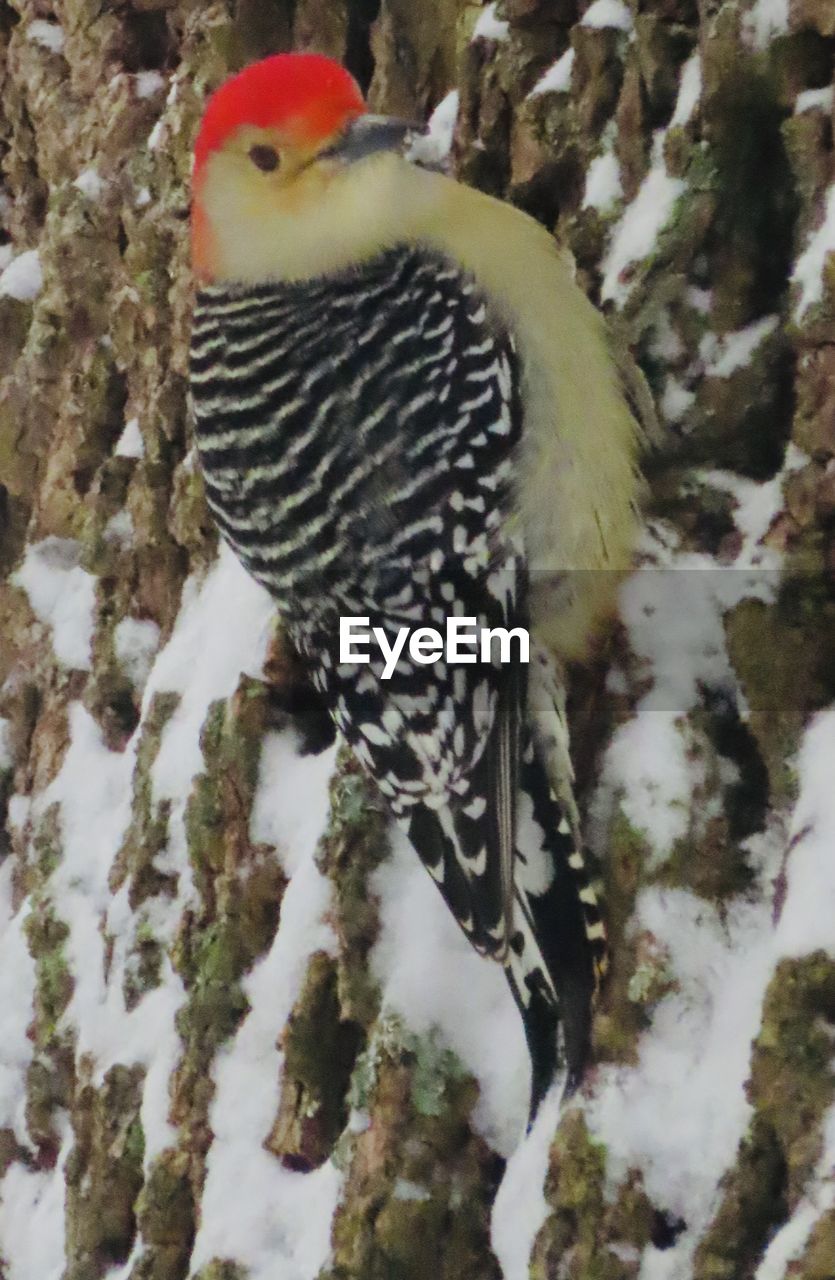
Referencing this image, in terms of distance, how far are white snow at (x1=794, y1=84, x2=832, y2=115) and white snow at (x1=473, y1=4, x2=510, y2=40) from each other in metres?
0.88

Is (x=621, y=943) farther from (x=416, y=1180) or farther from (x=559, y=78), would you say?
(x=559, y=78)

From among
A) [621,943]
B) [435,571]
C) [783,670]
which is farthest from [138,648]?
[783,670]

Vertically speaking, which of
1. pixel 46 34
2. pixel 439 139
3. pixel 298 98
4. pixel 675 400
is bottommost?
pixel 675 400

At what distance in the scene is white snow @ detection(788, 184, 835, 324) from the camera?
6.44ft

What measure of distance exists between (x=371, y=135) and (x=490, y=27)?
0.74m

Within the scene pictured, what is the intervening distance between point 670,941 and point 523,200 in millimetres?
1607

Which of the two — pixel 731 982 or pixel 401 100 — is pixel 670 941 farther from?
pixel 401 100

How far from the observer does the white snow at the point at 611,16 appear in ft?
8.14

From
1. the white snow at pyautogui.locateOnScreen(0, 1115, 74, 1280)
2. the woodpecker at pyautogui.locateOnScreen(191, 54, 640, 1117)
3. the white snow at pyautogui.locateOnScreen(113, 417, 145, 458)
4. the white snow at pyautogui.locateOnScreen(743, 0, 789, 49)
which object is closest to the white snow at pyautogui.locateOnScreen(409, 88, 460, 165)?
the woodpecker at pyautogui.locateOnScreen(191, 54, 640, 1117)

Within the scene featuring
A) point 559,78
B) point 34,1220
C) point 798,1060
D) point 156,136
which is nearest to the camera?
point 798,1060

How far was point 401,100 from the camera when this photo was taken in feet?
10.3

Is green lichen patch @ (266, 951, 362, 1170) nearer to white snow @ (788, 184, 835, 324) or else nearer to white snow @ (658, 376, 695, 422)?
white snow @ (658, 376, 695, 422)

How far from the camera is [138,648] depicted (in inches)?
146

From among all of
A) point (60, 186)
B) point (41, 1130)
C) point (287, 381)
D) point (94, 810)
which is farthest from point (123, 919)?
Result: point (60, 186)
